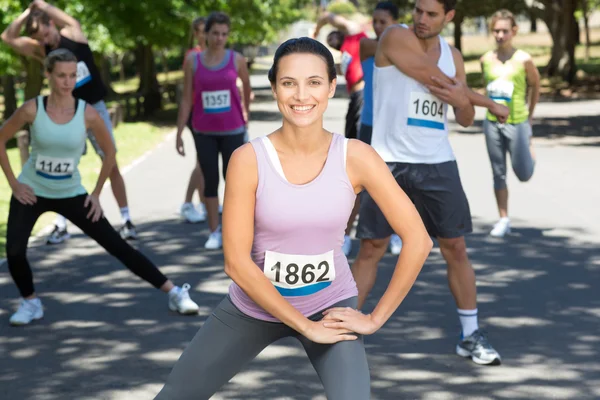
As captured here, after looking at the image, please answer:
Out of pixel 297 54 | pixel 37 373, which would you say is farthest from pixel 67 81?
pixel 297 54

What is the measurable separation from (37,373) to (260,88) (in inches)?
1572

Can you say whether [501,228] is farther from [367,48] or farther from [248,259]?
[248,259]

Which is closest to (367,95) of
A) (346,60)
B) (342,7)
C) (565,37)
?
(346,60)

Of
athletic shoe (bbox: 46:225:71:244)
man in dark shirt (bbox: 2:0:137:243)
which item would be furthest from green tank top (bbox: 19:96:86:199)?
athletic shoe (bbox: 46:225:71:244)

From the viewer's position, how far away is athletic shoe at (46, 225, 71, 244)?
9.77 meters

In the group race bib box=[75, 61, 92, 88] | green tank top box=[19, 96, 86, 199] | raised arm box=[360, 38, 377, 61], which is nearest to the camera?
green tank top box=[19, 96, 86, 199]

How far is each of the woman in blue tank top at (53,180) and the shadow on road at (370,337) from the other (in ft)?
1.25

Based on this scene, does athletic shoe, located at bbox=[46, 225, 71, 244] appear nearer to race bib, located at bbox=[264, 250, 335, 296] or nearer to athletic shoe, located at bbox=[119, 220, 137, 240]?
athletic shoe, located at bbox=[119, 220, 137, 240]

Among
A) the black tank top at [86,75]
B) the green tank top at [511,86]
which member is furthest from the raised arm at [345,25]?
the black tank top at [86,75]

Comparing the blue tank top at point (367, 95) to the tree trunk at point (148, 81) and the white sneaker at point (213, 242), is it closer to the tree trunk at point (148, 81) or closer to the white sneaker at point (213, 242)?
the white sneaker at point (213, 242)

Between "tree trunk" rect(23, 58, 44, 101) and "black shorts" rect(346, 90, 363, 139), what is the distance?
54.1ft

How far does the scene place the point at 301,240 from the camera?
3.47 metres

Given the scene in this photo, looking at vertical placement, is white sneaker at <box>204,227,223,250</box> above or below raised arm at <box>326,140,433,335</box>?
below

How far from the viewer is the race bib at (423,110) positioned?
5.85 meters
